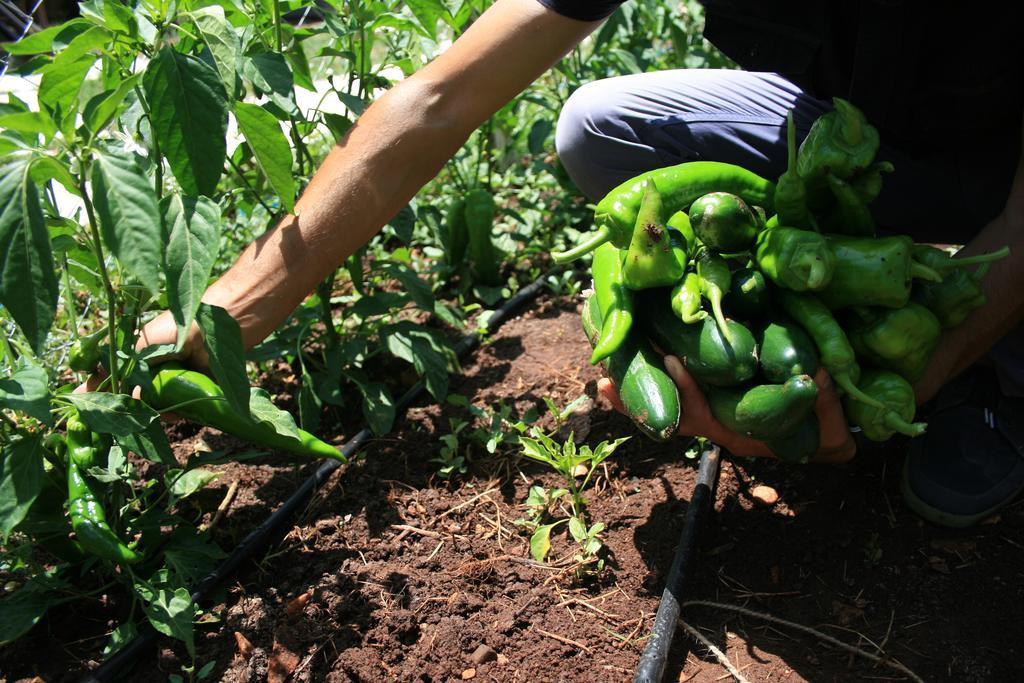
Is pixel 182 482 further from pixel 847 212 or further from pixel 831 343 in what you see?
pixel 847 212

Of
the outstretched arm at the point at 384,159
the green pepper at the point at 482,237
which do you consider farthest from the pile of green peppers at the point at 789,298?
the green pepper at the point at 482,237

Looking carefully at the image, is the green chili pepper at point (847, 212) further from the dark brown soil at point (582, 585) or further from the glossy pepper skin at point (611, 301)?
the dark brown soil at point (582, 585)

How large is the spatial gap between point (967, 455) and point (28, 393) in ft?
6.99

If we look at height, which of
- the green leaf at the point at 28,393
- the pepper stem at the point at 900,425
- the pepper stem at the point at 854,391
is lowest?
the pepper stem at the point at 900,425

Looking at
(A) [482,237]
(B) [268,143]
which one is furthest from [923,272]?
(A) [482,237]

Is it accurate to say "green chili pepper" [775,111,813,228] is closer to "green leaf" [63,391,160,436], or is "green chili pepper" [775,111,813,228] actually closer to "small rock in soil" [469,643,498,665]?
"small rock in soil" [469,643,498,665]

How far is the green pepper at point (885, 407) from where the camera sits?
1739 mm

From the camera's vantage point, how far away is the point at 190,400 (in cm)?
181

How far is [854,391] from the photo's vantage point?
1.72 m

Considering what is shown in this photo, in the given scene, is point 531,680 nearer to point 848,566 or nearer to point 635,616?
point 635,616

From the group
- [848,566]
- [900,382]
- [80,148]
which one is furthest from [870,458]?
[80,148]

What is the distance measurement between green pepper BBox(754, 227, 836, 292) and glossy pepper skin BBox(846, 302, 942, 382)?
14cm

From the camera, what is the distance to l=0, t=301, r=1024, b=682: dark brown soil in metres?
1.85

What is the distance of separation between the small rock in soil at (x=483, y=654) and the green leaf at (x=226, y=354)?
747 millimetres
